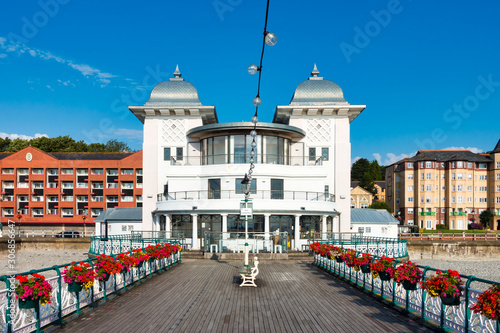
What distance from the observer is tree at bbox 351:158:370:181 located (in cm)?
12375

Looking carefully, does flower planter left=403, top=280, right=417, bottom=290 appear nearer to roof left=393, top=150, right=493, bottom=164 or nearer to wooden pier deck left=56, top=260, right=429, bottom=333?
wooden pier deck left=56, top=260, right=429, bottom=333

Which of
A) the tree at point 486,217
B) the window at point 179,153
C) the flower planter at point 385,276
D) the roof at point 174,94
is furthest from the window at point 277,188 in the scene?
the tree at point 486,217

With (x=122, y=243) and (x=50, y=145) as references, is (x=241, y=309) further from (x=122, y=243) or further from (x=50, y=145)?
(x=50, y=145)

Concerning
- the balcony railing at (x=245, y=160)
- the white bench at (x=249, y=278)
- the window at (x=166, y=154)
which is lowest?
the white bench at (x=249, y=278)

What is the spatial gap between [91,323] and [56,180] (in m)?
62.2

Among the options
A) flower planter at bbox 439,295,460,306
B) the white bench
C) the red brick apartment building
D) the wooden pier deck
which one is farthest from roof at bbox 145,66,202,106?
the red brick apartment building

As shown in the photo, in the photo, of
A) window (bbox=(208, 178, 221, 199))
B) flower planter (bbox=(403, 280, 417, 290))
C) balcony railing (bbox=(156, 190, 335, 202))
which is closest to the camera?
flower planter (bbox=(403, 280, 417, 290))

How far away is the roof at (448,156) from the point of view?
73.1 metres

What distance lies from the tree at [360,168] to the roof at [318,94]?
295 ft

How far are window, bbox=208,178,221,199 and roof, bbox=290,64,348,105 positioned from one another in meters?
10.2

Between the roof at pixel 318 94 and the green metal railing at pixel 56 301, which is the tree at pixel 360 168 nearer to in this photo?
the roof at pixel 318 94

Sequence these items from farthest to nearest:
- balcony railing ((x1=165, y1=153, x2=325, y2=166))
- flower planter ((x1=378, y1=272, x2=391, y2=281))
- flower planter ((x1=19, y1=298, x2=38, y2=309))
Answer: balcony railing ((x1=165, y1=153, x2=325, y2=166))
flower planter ((x1=378, y1=272, x2=391, y2=281))
flower planter ((x1=19, y1=298, x2=38, y2=309))

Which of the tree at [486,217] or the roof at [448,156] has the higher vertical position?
the roof at [448,156]

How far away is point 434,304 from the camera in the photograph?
9.05 m
